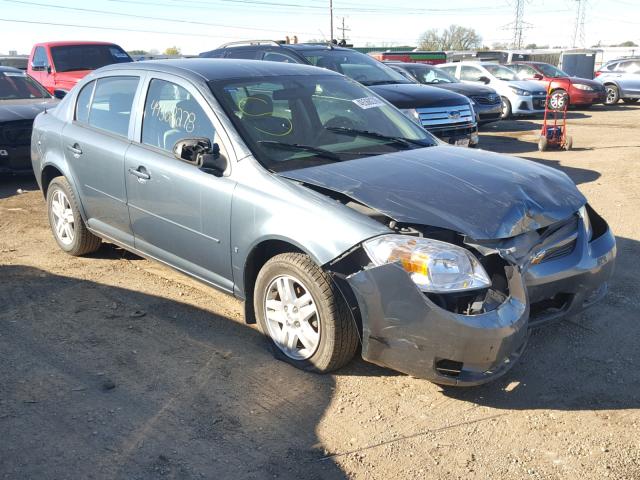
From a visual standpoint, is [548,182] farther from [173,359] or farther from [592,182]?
[592,182]

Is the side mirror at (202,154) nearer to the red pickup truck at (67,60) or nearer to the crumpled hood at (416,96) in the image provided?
the crumpled hood at (416,96)

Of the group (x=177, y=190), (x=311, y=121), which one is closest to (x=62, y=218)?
(x=177, y=190)

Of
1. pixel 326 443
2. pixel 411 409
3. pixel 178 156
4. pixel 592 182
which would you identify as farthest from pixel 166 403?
pixel 592 182

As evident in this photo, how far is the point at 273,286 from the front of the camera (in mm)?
3887

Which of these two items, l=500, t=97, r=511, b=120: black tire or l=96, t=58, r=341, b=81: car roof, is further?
l=500, t=97, r=511, b=120: black tire

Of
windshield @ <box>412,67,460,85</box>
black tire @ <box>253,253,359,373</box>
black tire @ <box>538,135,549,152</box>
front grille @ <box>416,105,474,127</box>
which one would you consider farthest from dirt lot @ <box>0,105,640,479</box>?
windshield @ <box>412,67,460,85</box>

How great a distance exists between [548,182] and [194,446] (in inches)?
102

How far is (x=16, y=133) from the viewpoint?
343 inches

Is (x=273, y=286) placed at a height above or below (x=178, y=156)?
below

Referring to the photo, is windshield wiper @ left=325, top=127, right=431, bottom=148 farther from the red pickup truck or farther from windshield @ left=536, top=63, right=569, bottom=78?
windshield @ left=536, top=63, right=569, bottom=78

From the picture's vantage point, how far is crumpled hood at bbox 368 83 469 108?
9.80 m

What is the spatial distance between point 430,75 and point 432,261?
39.0 feet

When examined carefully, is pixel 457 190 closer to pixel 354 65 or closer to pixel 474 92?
pixel 354 65

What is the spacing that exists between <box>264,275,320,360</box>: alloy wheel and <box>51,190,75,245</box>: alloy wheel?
8.88 feet
